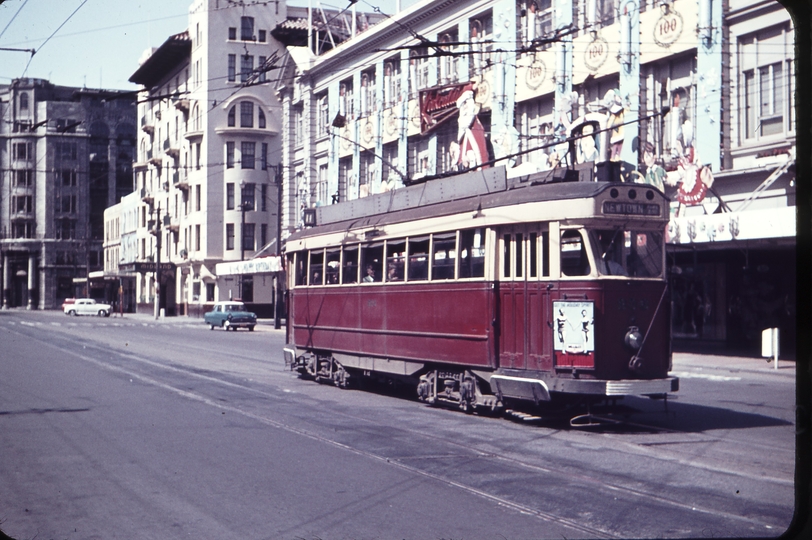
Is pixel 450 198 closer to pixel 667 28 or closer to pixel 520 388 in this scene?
pixel 520 388

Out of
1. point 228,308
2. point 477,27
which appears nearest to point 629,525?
point 477,27

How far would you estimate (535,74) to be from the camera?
104 feet

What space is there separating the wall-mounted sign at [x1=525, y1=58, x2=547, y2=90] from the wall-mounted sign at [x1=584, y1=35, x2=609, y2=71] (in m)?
2.06

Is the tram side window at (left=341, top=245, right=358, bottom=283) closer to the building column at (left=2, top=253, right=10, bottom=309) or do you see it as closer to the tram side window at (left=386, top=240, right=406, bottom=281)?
→ the tram side window at (left=386, top=240, right=406, bottom=281)

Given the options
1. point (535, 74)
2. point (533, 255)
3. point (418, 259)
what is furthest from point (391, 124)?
point (533, 255)

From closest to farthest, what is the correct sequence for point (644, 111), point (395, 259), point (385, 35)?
point (395, 259) → point (644, 111) → point (385, 35)

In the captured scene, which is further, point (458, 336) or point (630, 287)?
point (458, 336)

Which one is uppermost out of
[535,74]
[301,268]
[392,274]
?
[535,74]

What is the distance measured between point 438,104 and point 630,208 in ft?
80.7

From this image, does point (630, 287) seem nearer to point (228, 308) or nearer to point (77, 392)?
point (77, 392)

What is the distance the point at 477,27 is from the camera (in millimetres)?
34688

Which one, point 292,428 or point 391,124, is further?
point 391,124

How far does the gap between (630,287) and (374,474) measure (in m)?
4.95

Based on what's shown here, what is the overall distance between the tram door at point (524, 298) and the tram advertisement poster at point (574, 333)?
16 cm
